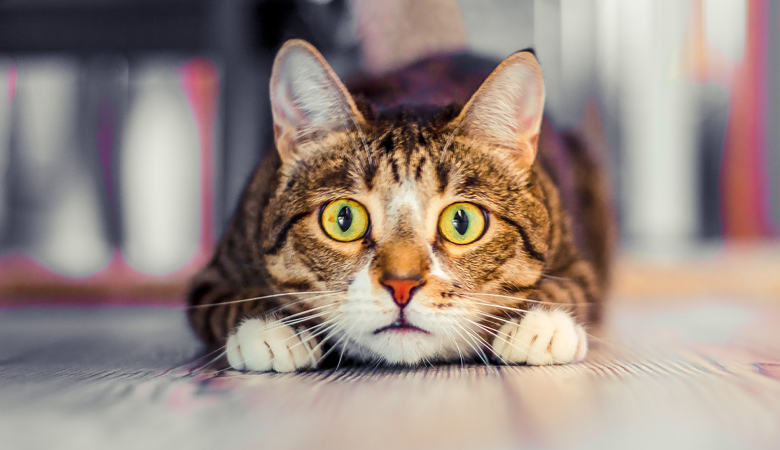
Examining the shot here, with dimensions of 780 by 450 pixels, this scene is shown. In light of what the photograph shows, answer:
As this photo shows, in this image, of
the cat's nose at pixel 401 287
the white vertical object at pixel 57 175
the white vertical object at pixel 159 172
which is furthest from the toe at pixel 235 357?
the white vertical object at pixel 57 175

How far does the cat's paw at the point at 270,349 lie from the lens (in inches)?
25.5

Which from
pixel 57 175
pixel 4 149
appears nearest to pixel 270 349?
pixel 57 175

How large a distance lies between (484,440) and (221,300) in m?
0.54

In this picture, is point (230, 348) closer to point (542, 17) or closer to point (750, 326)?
point (750, 326)

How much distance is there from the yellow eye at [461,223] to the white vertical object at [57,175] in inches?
77.2

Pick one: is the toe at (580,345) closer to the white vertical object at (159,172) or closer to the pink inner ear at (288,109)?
the pink inner ear at (288,109)

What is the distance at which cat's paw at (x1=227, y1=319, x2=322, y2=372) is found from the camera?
65cm

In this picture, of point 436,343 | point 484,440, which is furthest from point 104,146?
point 484,440

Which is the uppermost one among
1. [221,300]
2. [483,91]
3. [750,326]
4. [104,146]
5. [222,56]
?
[222,56]

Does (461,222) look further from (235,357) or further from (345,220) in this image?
(235,357)

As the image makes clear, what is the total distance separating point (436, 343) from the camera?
66 centimetres

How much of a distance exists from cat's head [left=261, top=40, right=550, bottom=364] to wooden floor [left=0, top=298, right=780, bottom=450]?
87mm

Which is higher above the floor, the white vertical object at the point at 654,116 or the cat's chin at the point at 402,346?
the white vertical object at the point at 654,116

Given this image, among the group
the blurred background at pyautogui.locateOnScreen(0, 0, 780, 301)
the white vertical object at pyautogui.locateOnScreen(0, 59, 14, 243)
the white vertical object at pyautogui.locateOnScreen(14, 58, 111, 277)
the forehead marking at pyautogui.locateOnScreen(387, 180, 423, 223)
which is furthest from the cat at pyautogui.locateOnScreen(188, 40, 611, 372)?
the white vertical object at pyautogui.locateOnScreen(0, 59, 14, 243)
